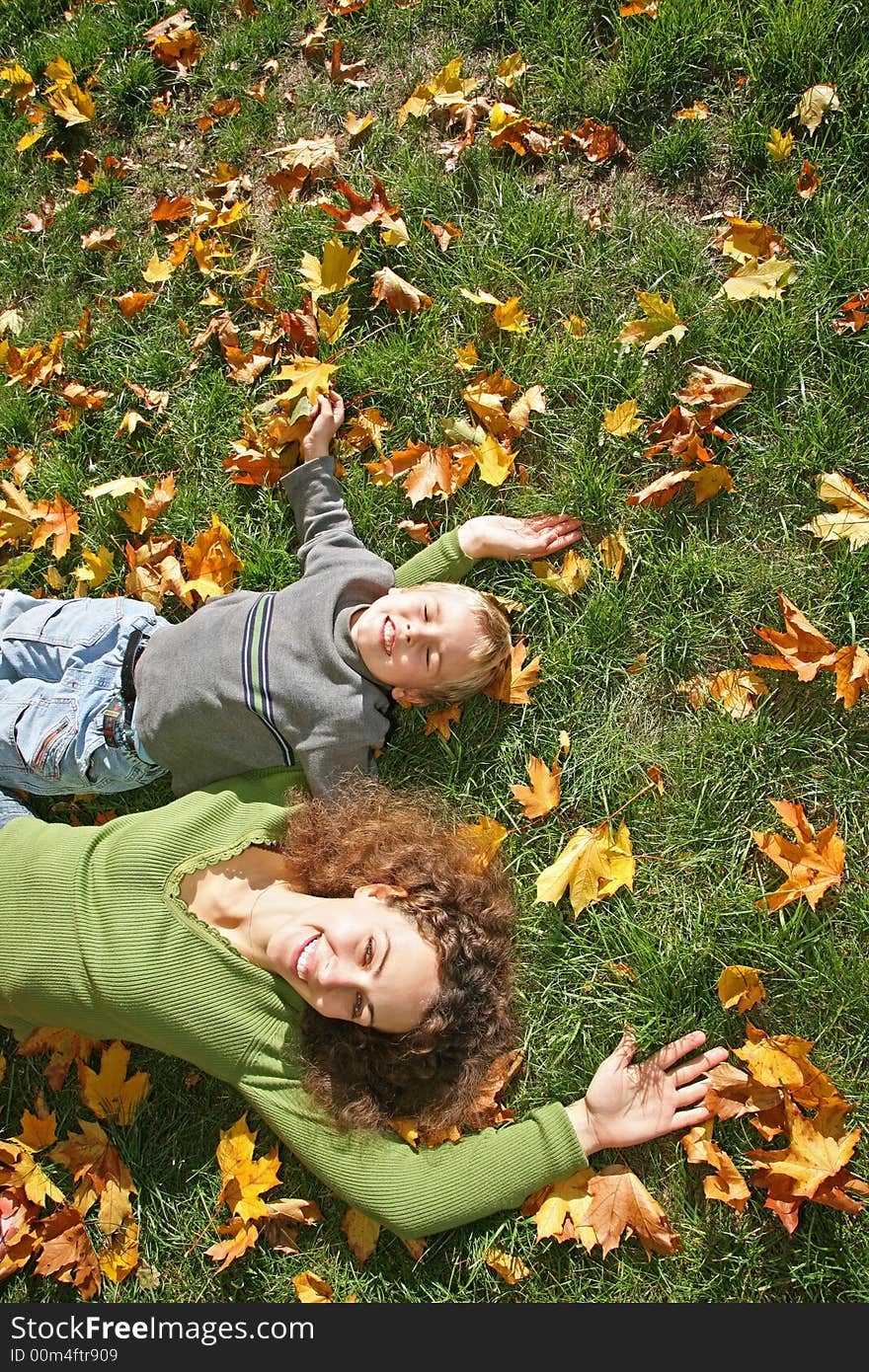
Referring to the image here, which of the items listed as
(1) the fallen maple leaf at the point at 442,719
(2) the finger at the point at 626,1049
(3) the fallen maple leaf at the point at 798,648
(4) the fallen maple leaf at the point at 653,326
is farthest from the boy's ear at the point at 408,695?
(4) the fallen maple leaf at the point at 653,326

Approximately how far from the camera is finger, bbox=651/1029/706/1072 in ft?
9.56

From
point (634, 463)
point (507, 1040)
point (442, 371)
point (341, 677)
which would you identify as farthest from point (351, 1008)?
point (442, 371)

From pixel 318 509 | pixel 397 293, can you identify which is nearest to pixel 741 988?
pixel 318 509

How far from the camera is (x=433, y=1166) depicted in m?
2.81

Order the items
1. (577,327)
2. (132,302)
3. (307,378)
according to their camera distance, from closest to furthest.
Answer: (577,327)
(307,378)
(132,302)

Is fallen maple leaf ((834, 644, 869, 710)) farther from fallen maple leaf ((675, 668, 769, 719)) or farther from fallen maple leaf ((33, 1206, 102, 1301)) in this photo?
fallen maple leaf ((33, 1206, 102, 1301))

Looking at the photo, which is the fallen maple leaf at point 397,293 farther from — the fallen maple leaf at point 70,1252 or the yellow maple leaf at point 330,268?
the fallen maple leaf at point 70,1252

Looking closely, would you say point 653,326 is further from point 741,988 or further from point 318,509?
point 741,988

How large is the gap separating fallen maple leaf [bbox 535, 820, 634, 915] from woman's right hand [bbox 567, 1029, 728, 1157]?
0.50m

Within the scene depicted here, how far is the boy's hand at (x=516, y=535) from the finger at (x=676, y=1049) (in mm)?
1695

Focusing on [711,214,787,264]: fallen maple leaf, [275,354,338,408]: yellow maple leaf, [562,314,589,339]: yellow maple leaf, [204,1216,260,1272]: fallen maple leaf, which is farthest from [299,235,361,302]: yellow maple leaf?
[204,1216,260,1272]: fallen maple leaf

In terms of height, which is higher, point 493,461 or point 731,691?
point 493,461

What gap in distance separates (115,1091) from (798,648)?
2884 millimetres

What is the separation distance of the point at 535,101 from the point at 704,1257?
13.7ft
